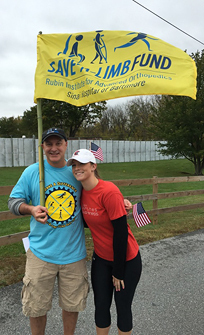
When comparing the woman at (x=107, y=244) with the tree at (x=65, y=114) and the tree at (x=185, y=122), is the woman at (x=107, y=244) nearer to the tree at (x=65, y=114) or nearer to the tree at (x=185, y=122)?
the tree at (x=185, y=122)

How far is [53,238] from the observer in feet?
6.85

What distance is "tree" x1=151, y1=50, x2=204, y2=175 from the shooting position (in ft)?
66.3

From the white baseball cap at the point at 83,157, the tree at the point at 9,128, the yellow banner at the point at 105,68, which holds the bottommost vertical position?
the white baseball cap at the point at 83,157

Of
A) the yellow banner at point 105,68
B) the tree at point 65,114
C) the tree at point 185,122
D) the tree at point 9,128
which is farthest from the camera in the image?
the tree at point 9,128

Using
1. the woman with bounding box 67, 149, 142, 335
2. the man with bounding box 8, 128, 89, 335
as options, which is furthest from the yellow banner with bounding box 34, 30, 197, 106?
the woman with bounding box 67, 149, 142, 335

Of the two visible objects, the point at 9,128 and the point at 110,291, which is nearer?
the point at 110,291

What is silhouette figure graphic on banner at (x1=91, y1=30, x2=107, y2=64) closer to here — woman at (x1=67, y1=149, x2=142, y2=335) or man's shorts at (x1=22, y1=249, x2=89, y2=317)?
woman at (x1=67, y1=149, x2=142, y2=335)

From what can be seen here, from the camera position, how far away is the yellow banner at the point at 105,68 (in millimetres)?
2295

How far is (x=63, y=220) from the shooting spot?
2102 millimetres

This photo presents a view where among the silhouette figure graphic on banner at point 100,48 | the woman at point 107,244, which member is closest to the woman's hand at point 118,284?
the woman at point 107,244

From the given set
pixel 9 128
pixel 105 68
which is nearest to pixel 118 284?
pixel 105 68

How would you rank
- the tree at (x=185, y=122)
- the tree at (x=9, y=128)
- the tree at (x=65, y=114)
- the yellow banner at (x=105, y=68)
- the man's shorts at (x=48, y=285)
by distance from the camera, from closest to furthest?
the man's shorts at (x=48, y=285) < the yellow banner at (x=105, y=68) < the tree at (x=185, y=122) < the tree at (x=65, y=114) < the tree at (x=9, y=128)

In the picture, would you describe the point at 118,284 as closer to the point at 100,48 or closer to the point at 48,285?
the point at 48,285

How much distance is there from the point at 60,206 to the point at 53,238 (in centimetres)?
26
